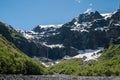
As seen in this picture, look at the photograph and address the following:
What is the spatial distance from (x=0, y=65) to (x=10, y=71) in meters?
11.0

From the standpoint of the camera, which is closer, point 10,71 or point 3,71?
point 3,71

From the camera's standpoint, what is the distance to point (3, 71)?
186 meters

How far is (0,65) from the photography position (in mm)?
190125

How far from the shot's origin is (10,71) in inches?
7830

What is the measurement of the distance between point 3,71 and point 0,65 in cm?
618

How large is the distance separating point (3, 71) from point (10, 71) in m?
13.5
